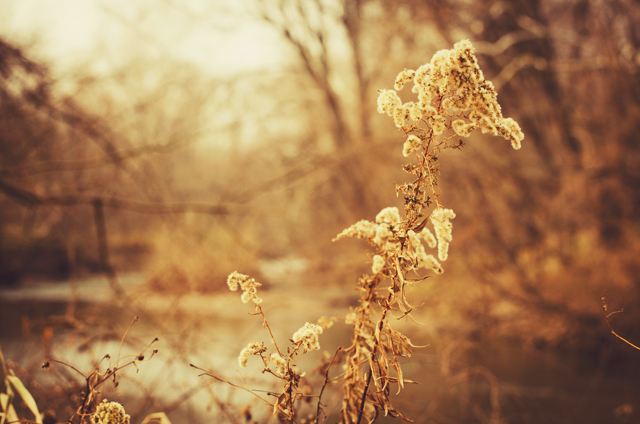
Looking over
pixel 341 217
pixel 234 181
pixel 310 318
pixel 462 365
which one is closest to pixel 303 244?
pixel 341 217

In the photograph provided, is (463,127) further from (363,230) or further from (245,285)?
(245,285)

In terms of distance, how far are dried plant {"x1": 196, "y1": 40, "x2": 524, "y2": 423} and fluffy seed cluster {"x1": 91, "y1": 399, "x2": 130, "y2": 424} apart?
35 cm

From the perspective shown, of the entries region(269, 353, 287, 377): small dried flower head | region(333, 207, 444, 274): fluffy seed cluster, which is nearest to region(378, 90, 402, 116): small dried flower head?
region(333, 207, 444, 274): fluffy seed cluster

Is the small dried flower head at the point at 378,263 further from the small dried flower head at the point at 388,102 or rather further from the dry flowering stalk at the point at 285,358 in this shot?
the small dried flower head at the point at 388,102

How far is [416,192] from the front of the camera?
103 centimetres

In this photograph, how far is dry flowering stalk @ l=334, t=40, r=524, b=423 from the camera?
98 cm

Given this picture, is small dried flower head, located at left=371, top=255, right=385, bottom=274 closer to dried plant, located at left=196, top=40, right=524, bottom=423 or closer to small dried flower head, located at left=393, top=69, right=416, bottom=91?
dried plant, located at left=196, top=40, right=524, bottom=423

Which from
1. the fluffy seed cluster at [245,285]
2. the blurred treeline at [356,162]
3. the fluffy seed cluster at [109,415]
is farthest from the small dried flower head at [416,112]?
the blurred treeline at [356,162]

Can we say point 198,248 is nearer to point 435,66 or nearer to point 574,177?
point 435,66

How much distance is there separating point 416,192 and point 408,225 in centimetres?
8

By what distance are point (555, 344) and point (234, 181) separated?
5895mm

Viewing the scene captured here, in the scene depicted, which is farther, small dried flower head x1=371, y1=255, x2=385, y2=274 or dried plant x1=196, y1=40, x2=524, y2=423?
small dried flower head x1=371, y1=255, x2=385, y2=274

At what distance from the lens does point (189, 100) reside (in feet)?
21.3

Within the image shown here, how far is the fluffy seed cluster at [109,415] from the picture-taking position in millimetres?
1050
